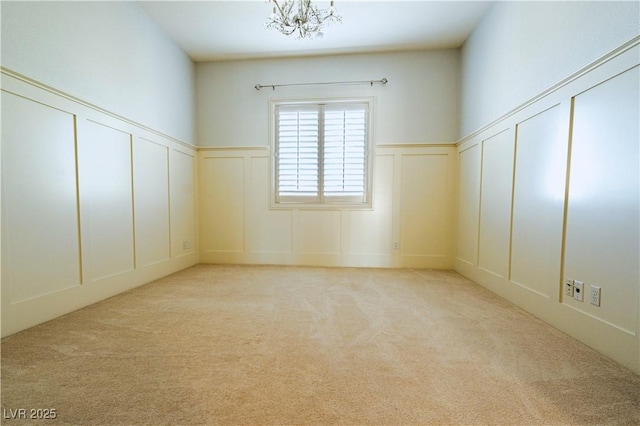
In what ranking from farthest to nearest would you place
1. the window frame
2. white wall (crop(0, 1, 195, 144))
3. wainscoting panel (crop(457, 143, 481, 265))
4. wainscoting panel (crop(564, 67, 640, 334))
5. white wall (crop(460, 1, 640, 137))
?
the window frame → wainscoting panel (crop(457, 143, 481, 265)) → white wall (crop(0, 1, 195, 144)) → white wall (crop(460, 1, 640, 137)) → wainscoting panel (crop(564, 67, 640, 334))

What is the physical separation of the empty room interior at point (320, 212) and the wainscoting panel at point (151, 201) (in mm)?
23

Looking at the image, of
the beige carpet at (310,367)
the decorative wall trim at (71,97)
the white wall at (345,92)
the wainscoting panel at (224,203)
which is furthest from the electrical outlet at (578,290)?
the decorative wall trim at (71,97)

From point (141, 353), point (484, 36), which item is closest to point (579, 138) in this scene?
point (484, 36)

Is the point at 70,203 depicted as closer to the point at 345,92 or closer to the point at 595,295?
the point at 345,92

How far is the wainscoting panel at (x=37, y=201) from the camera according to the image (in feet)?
5.46

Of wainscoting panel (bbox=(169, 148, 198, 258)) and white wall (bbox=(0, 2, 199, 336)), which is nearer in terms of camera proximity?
white wall (bbox=(0, 2, 199, 336))

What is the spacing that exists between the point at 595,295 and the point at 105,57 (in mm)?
4182

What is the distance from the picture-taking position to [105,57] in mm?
2359

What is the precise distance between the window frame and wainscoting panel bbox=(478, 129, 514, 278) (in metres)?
1.39

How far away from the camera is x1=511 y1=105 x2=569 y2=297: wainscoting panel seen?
1822mm

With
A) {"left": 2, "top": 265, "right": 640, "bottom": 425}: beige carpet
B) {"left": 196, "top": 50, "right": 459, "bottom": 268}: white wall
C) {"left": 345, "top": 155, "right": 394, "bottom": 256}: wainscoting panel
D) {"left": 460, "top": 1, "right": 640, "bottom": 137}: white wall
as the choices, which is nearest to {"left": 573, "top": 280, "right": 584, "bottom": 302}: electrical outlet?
{"left": 2, "top": 265, "right": 640, "bottom": 425}: beige carpet

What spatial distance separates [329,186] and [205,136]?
2023 mm

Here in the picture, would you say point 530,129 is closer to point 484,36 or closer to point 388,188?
point 484,36

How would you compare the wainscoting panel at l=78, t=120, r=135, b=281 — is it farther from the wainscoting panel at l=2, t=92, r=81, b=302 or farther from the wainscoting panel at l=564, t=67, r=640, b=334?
the wainscoting panel at l=564, t=67, r=640, b=334
